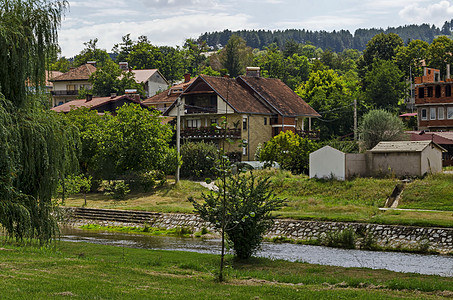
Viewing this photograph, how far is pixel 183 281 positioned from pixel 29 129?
6.72 meters

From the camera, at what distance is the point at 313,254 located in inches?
1315

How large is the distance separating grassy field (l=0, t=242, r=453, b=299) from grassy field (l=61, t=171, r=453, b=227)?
1460 centimetres

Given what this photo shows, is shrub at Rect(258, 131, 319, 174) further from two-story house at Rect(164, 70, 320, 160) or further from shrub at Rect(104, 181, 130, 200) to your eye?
shrub at Rect(104, 181, 130, 200)

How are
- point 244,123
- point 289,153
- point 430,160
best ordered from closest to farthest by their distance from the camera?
point 430,160
point 289,153
point 244,123

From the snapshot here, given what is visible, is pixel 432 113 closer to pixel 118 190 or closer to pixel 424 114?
pixel 424 114

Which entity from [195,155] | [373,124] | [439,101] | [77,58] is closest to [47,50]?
[195,155]

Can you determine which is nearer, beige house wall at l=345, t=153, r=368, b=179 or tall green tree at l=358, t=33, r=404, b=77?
beige house wall at l=345, t=153, r=368, b=179

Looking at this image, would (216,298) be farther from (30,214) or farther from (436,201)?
(436,201)

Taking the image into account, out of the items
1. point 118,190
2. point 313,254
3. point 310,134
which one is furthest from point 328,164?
point 310,134

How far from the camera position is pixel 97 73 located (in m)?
110

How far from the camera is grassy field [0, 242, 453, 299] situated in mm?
16312

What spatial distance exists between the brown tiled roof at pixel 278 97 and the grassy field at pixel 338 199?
2210cm

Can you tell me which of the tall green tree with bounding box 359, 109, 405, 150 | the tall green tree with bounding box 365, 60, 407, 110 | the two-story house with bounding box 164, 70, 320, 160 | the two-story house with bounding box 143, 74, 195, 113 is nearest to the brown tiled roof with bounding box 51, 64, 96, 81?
the two-story house with bounding box 143, 74, 195, 113

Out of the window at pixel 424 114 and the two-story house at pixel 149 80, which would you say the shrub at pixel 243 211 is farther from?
the two-story house at pixel 149 80
